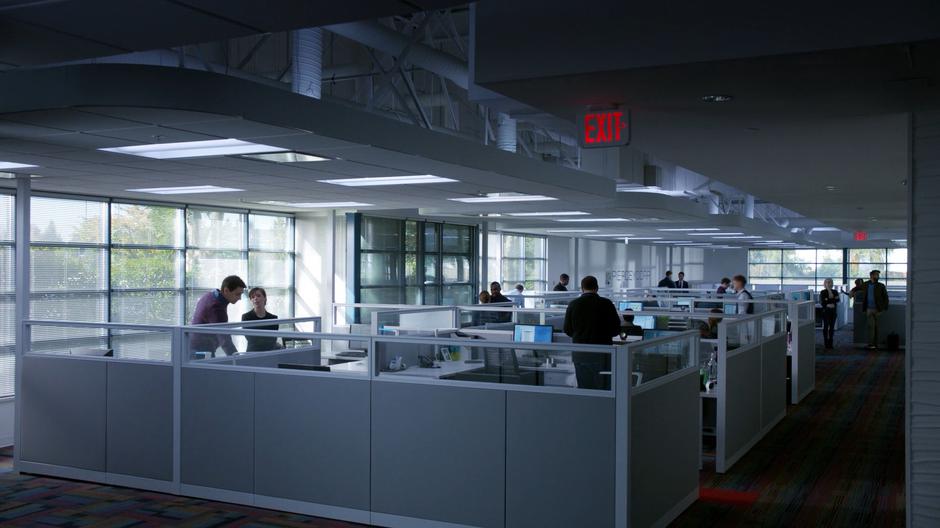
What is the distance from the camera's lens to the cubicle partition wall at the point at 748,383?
6.82 m

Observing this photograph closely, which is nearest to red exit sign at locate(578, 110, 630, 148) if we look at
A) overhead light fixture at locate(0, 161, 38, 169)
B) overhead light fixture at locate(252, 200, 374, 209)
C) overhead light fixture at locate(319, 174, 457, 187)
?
overhead light fixture at locate(319, 174, 457, 187)

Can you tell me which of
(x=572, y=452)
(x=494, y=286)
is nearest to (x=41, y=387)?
(x=572, y=452)

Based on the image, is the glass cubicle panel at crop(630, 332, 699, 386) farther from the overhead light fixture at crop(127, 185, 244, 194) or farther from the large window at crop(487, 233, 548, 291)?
the large window at crop(487, 233, 548, 291)

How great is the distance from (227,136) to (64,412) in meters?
2.92

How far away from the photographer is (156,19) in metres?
2.90

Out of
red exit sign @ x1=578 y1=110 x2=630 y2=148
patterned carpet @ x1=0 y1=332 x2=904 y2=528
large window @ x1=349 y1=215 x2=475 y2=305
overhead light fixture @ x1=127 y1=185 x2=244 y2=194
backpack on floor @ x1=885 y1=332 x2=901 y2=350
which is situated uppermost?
overhead light fixture @ x1=127 y1=185 x2=244 y2=194

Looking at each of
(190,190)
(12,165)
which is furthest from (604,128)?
(190,190)

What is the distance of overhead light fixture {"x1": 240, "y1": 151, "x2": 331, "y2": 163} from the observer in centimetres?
582

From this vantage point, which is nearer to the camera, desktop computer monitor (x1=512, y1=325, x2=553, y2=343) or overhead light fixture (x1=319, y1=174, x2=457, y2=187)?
overhead light fixture (x1=319, y1=174, x2=457, y2=187)

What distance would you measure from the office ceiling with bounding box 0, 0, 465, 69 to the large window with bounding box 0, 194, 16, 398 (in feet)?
18.4

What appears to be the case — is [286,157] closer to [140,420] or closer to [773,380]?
[140,420]

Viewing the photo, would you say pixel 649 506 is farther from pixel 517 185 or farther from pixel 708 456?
pixel 517 185

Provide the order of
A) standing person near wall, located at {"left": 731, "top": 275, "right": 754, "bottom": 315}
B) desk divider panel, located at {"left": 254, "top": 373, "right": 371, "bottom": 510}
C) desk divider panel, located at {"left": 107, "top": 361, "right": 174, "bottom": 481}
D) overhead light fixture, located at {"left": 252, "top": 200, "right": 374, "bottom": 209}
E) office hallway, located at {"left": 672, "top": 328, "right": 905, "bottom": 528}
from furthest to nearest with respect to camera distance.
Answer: standing person near wall, located at {"left": 731, "top": 275, "right": 754, "bottom": 315} → overhead light fixture, located at {"left": 252, "top": 200, "right": 374, "bottom": 209} → desk divider panel, located at {"left": 107, "top": 361, "right": 174, "bottom": 481} → office hallway, located at {"left": 672, "top": 328, "right": 905, "bottom": 528} → desk divider panel, located at {"left": 254, "top": 373, "right": 371, "bottom": 510}

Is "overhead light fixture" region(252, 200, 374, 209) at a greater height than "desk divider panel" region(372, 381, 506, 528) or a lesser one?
greater
